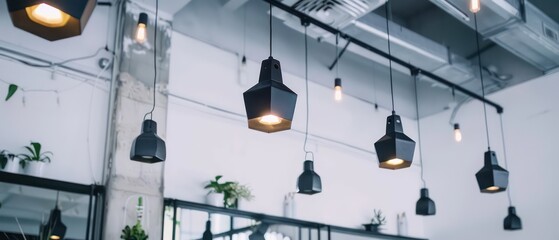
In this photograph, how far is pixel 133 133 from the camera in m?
4.97

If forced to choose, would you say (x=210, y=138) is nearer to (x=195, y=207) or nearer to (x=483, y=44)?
(x=195, y=207)

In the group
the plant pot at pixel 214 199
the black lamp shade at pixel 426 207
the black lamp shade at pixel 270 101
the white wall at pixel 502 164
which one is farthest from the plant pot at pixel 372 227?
the black lamp shade at pixel 270 101

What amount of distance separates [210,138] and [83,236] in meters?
1.68

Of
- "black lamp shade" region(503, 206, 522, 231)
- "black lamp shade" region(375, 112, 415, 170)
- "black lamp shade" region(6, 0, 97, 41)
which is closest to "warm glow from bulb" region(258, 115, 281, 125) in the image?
"black lamp shade" region(375, 112, 415, 170)

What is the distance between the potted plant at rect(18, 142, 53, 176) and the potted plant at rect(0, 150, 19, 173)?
73 millimetres

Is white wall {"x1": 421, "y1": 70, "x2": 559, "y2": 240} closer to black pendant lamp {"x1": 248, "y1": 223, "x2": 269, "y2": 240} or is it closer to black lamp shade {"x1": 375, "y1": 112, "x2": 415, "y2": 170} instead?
black pendant lamp {"x1": 248, "y1": 223, "x2": 269, "y2": 240}

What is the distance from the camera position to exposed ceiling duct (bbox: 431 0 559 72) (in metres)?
5.30

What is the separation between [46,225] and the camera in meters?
4.32

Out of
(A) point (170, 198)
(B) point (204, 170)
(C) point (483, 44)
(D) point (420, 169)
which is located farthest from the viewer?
(D) point (420, 169)

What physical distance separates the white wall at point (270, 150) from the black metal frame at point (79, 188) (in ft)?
2.51

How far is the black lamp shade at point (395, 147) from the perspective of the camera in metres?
4.02

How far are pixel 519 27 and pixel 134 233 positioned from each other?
405 cm

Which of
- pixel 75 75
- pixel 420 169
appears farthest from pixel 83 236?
pixel 420 169

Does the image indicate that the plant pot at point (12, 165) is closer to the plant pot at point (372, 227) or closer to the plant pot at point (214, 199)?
the plant pot at point (214, 199)
